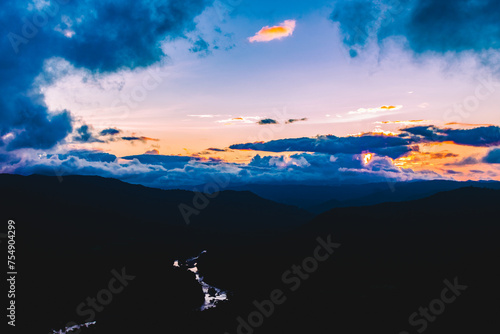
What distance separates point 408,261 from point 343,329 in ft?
305

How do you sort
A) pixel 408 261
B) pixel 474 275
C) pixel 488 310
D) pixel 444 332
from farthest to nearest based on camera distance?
pixel 408 261, pixel 474 275, pixel 488 310, pixel 444 332

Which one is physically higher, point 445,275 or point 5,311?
point 5,311

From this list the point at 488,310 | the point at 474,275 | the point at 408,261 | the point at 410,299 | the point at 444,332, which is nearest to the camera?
the point at 444,332

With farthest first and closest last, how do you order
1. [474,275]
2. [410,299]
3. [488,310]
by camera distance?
[474,275]
[410,299]
[488,310]

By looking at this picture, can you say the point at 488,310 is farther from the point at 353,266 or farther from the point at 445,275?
the point at 353,266

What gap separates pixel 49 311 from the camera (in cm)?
15888

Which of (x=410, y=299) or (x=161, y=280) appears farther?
(x=161, y=280)

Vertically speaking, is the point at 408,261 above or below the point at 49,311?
below

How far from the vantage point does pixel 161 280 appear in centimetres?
19375

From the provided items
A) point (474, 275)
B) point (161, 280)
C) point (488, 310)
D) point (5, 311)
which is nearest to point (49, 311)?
point (5, 311)

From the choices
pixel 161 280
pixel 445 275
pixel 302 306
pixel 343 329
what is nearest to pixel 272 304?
pixel 302 306

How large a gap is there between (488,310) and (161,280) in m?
170

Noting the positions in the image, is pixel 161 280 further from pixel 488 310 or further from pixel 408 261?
pixel 488 310

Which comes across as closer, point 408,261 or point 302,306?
point 302,306
